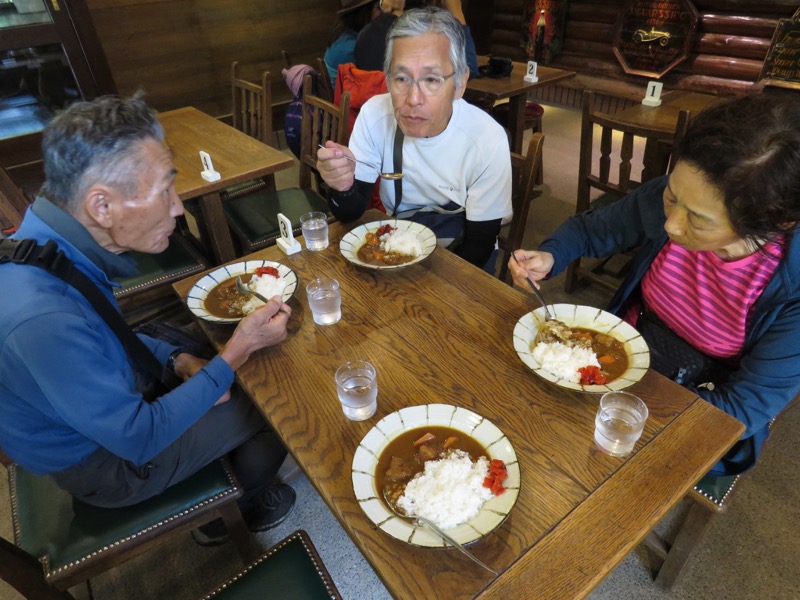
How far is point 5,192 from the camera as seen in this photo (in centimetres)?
235

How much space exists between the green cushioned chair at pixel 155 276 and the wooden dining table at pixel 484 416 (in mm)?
947

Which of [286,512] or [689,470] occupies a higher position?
[689,470]

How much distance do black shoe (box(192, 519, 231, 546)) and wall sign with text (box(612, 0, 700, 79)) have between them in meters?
5.79

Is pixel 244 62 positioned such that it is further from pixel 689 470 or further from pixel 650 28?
pixel 689 470

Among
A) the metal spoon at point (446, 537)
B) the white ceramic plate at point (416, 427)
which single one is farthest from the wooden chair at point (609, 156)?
the metal spoon at point (446, 537)

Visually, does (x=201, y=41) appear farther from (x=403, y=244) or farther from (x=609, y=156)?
(x=403, y=244)

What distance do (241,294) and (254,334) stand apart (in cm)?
32

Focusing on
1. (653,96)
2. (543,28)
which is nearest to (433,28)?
(653,96)

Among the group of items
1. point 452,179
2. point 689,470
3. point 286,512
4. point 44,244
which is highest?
point 44,244

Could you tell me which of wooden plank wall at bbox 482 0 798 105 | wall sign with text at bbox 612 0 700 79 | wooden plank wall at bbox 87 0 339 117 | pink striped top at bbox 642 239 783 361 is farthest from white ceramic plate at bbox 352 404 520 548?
wall sign with text at bbox 612 0 700 79

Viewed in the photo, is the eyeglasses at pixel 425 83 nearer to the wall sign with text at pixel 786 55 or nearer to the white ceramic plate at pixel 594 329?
the white ceramic plate at pixel 594 329

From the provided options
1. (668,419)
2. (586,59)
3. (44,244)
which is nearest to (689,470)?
(668,419)

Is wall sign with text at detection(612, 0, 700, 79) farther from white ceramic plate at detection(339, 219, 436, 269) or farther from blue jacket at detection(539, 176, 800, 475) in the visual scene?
white ceramic plate at detection(339, 219, 436, 269)

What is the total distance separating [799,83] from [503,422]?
3821 millimetres
